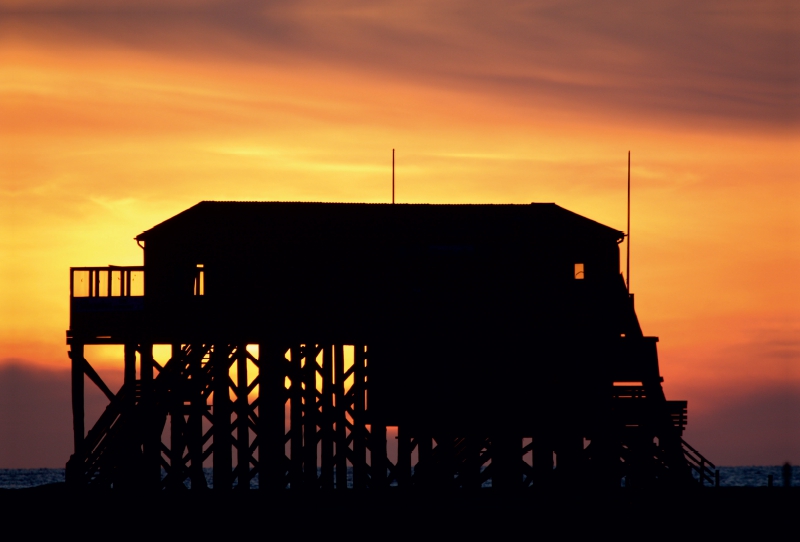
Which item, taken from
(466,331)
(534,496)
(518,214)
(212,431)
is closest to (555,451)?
(534,496)

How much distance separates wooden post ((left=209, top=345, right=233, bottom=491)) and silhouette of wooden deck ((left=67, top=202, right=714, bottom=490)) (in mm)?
67

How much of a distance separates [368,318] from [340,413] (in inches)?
150

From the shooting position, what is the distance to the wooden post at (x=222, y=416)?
4422 cm

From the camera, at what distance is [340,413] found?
149 feet

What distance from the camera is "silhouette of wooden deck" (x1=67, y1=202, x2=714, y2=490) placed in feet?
139

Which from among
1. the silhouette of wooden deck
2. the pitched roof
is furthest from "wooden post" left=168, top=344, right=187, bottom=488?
the pitched roof

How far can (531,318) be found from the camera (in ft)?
142

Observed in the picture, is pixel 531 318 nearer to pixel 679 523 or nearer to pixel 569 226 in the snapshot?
pixel 569 226

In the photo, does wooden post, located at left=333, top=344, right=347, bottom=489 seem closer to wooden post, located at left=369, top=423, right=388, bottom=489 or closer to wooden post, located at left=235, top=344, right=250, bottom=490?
wooden post, located at left=369, top=423, right=388, bottom=489

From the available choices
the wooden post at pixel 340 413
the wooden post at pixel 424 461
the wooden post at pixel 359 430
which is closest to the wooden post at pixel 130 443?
the wooden post at pixel 340 413

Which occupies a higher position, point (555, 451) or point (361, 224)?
point (361, 224)

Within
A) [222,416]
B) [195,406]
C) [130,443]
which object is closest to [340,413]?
[222,416]

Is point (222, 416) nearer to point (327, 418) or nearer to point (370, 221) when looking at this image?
point (327, 418)

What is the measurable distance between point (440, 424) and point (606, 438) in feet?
16.8
